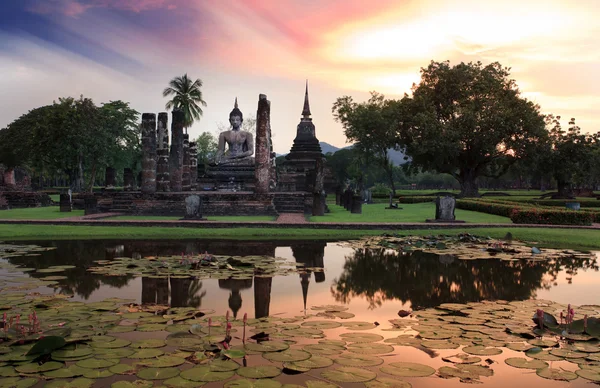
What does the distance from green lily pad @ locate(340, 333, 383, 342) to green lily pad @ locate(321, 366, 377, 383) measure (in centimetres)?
95

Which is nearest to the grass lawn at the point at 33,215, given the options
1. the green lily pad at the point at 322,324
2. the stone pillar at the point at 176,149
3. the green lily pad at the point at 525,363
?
the stone pillar at the point at 176,149

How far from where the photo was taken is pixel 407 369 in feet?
15.9

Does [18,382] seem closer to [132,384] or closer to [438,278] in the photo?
[132,384]

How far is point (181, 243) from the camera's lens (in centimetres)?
1459

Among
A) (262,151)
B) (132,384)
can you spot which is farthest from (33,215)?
(132,384)

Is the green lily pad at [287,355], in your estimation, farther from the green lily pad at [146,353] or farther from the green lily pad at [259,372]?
the green lily pad at [146,353]

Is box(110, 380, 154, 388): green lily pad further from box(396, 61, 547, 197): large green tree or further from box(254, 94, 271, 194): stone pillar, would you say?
box(396, 61, 547, 197): large green tree

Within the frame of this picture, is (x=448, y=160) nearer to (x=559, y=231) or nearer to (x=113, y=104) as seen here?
(x=559, y=231)

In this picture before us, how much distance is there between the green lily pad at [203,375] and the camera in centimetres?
454

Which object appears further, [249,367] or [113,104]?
[113,104]

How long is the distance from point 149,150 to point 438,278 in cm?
1897

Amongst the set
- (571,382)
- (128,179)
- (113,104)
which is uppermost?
(113,104)

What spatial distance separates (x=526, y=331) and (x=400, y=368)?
2166 millimetres

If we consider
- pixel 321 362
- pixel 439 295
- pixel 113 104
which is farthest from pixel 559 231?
pixel 113 104
